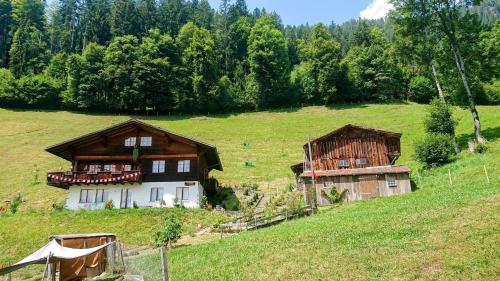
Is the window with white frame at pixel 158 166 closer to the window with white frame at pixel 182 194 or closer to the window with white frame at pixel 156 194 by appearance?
the window with white frame at pixel 156 194

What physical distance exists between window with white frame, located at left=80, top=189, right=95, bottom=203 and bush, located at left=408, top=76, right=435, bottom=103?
71875 mm

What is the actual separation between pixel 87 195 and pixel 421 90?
239 feet

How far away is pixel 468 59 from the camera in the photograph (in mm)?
44625

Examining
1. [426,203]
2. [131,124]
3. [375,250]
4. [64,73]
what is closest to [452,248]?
[375,250]

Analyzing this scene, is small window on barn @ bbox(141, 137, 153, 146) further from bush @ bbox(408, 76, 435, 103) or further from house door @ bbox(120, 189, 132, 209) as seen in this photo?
bush @ bbox(408, 76, 435, 103)

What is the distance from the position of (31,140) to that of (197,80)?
34023mm

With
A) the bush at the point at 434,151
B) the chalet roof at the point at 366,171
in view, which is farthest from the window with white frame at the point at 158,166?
the bush at the point at 434,151

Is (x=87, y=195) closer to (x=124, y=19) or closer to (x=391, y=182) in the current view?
(x=391, y=182)

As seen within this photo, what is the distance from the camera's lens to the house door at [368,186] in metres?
34.0

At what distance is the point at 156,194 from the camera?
3797cm

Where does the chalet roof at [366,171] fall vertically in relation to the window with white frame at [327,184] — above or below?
above

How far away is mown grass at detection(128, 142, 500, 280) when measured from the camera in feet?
42.4

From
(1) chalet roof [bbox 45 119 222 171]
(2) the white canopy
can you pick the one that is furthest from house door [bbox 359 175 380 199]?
(2) the white canopy

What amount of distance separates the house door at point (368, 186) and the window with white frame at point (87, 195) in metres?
24.3
